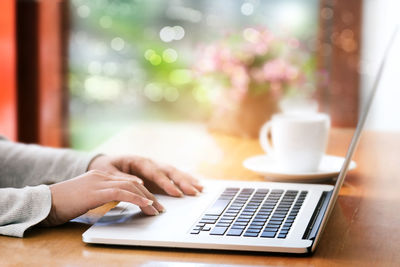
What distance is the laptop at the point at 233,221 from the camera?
2.85 ft

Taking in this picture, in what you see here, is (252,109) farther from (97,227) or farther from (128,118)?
(128,118)

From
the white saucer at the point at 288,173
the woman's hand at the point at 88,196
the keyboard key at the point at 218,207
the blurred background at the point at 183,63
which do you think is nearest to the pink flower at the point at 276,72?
the blurred background at the point at 183,63

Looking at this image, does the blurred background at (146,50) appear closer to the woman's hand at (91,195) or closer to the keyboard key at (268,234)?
the woman's hand at (91,195)

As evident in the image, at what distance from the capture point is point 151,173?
47.2 inches

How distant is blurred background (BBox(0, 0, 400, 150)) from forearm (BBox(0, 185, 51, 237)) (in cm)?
100

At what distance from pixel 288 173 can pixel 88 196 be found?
1.59ft

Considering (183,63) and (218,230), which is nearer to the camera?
(218,230)

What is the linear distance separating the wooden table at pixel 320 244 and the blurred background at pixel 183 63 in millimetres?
324

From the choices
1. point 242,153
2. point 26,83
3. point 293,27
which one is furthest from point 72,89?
point 242,153

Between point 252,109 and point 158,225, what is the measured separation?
39.5 inches

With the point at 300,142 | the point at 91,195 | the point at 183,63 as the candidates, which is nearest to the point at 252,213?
the point at 91,195

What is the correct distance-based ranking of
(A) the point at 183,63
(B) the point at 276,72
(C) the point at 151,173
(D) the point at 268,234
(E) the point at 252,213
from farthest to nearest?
1. (A) the point at 183,63
2. (B) the point at 276,72
3. (C) the point at 151,173
4. (E) the point at 252,213
5. (D) the point at 268,234

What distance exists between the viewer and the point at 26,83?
292 cm

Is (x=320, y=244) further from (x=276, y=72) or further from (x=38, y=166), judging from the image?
(x=276, y=72)
